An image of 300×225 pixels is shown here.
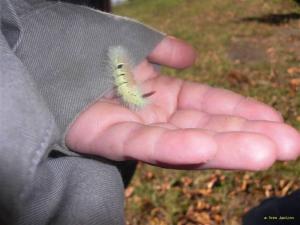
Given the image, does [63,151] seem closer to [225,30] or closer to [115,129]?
[115,129]

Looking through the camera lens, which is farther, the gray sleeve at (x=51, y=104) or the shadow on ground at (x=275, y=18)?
the shadow on ground at (x=275, y=18)

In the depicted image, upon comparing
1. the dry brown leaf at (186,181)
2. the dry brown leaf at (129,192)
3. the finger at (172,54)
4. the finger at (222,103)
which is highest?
the finger at (172,54)

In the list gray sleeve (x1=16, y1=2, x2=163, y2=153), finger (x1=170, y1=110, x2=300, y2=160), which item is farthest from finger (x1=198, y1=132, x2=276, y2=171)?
gray sleeve (x1=16, y1=2, x2=163, y2=153)

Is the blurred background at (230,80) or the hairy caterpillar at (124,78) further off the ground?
the hairy caterpillar at (124,78)

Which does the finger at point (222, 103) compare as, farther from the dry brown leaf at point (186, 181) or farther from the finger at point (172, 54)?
the dry brown leaf at point (186, 181)

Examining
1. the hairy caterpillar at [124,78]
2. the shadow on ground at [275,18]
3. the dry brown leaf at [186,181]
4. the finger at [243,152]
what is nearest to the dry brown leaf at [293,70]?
the dry brown leaf at [186,181]

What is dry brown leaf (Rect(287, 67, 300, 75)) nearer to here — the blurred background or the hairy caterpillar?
the blurred background

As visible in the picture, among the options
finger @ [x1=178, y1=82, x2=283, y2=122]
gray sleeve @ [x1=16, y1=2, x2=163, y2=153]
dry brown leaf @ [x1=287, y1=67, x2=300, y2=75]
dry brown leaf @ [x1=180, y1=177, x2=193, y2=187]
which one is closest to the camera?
gray sleeve @ [x1=16, y1=2, x2=163, y2=153]

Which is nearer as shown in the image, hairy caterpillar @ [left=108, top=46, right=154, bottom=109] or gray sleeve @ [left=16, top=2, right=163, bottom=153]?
gray sleeve @ [left=16, top=2, right=163, bottom=153]
